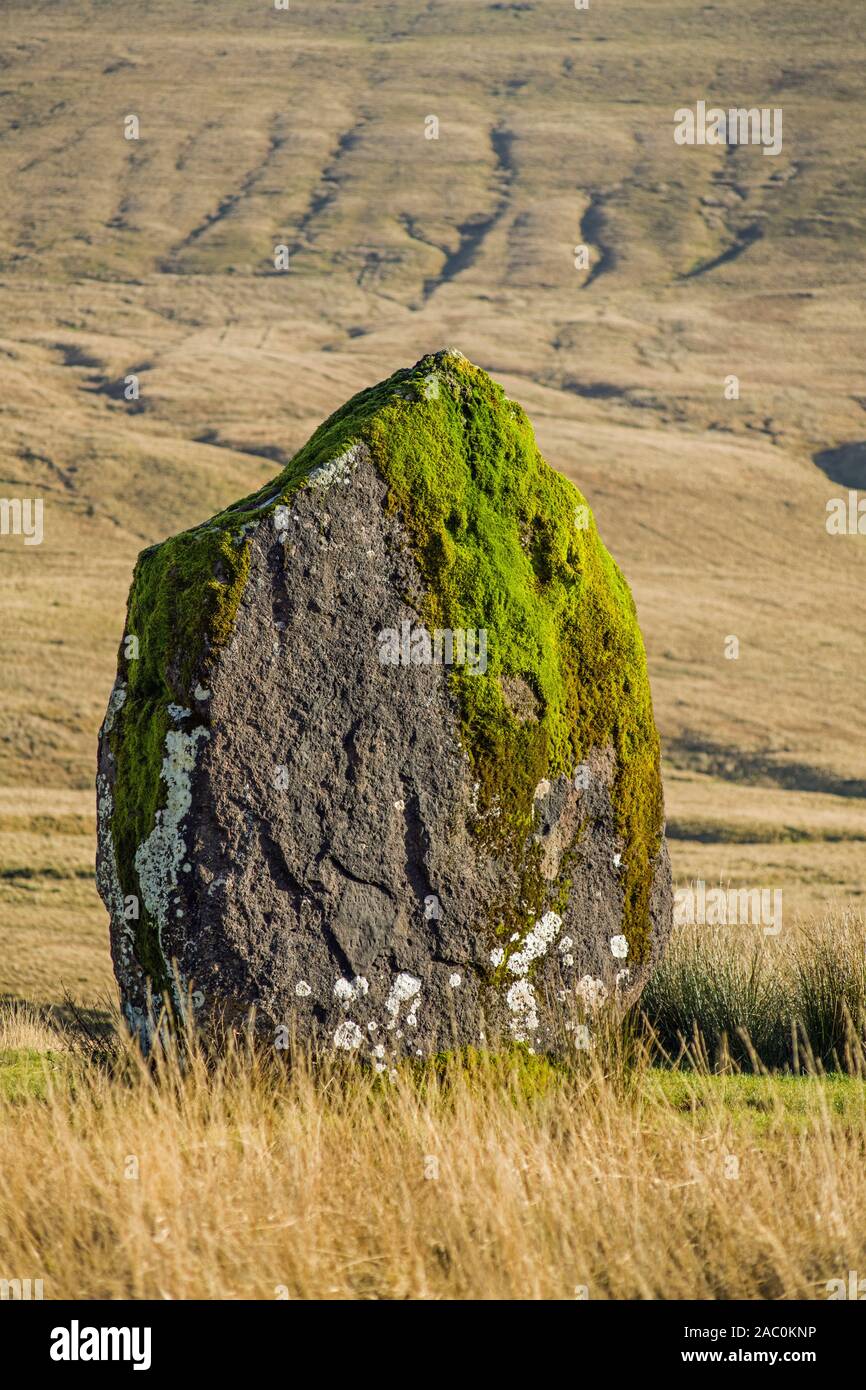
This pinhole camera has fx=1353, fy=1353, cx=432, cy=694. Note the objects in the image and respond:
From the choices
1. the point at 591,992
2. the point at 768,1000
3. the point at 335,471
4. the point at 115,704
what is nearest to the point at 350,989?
the point at 591,992

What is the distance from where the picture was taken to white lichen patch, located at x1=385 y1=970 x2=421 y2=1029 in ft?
22.0

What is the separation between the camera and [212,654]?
660 cm

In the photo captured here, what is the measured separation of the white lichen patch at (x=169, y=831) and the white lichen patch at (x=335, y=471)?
140 centimetres

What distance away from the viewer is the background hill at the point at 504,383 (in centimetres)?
3688


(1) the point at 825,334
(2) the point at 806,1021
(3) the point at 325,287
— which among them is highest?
(3) the point at 325,287

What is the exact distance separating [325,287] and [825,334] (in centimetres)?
5380

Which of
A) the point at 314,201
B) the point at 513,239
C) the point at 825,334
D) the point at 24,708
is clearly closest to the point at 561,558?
the point at 24,708

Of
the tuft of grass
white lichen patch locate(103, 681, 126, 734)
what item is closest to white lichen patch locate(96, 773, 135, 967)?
white lichen patch locate(103, 681, 126, 734)

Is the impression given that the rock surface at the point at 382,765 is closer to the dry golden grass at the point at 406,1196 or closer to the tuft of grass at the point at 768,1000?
the dry golden grass at the point at 406,1196

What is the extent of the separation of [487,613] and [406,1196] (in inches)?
124

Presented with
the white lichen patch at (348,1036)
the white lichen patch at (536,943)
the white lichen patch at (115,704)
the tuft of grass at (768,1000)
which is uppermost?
the white lichen patch at (115,704)

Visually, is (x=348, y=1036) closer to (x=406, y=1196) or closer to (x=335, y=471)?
(x=406, y=1196)

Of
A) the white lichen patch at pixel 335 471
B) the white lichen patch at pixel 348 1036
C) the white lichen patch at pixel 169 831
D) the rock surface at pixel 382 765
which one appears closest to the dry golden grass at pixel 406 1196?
the white lichen patch at pixel 348 1036
